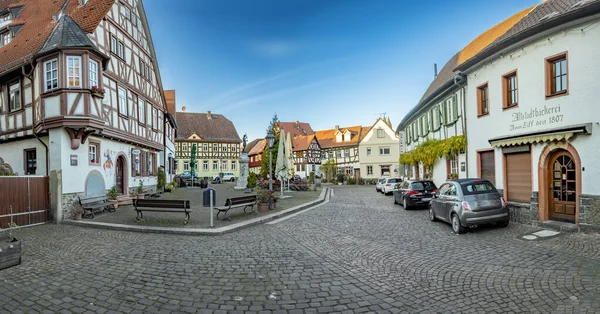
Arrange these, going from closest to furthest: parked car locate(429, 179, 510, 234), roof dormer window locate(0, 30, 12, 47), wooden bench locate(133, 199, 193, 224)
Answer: parked car locate(429, 179, 510, 234)
wooden bench locate(133, 199, 193, 224)
roof dormer window locate(0, 30, 12, 47)

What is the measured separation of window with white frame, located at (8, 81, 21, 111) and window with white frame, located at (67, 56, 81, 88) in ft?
13.7

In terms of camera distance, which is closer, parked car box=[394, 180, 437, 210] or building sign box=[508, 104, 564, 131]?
building sign box=[508, 104, 564, 131]

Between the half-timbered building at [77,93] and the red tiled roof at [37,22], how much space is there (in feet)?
0.22

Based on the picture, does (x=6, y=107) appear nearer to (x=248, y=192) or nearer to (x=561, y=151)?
(x=248, y=192)

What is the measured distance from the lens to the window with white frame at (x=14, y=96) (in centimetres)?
1442

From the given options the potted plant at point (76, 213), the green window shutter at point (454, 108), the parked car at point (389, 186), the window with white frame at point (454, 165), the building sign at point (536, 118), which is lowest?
the parked car at point (389, 186)

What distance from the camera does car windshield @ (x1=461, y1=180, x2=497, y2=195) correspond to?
9.32 metres

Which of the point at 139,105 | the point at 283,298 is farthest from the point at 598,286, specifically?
the point at 139,105

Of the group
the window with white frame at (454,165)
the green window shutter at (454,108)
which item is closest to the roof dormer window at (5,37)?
the green window shutter at (454,108)

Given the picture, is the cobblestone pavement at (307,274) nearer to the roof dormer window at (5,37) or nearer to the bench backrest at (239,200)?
the bench backrest at (239,200)

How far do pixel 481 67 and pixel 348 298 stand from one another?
11.7 m

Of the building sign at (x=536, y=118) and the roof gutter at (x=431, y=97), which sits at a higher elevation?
the roof gutter at (x=431, y=97)

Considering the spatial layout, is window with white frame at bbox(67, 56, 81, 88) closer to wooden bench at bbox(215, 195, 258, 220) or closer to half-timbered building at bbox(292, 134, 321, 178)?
wooden bench at bbox(215, 195, 258, 220)

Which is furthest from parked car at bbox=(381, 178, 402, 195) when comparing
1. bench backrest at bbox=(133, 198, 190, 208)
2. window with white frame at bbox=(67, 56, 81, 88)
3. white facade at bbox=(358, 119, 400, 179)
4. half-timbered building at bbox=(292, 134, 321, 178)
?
half-timbered building at bbox=(292, 134, 321, 178)
